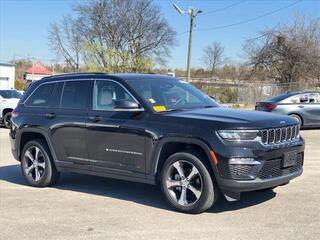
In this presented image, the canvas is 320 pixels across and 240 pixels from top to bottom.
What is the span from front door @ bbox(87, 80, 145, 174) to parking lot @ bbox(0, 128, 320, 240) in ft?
1.78

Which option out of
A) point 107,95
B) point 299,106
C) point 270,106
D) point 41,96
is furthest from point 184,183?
point 299,106

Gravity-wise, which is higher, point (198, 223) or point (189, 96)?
point (189, 96)

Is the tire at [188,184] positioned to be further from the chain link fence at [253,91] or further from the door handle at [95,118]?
the chain link fence at [253,91]

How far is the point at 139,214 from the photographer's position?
629 cm

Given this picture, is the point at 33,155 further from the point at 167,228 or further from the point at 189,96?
the point at 167,228

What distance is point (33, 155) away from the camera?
8273 millimetres

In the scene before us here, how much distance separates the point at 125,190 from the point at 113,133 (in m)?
1.26

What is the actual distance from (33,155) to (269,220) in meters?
4.14

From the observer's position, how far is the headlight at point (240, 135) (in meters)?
5.85

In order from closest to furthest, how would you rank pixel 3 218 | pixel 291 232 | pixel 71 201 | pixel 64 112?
pixel 291 232 < pixel 3 218 < pixel 71 201 < pixel 64 112

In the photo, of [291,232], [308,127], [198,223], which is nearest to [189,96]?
[198,223]

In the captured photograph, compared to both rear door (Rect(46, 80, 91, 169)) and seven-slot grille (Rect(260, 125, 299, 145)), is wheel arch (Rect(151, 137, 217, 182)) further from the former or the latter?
rear door (Rect(46, 80, 91, 169))

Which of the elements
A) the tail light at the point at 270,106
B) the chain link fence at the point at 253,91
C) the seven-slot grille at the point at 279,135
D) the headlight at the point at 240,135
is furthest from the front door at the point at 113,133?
the chain link fence at the point at 253,91

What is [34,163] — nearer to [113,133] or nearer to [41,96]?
[41,96]
